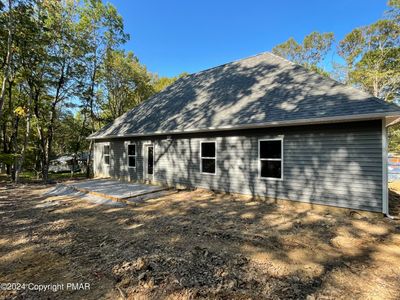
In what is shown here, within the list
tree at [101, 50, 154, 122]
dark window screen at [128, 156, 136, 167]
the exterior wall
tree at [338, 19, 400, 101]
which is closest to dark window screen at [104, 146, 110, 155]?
dark window screen at [128, 156, 136, 167]

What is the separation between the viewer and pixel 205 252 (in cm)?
418

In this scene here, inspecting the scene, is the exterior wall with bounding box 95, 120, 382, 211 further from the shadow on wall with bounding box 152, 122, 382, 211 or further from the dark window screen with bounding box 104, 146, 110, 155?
the dark window screen with bounding box 104, 146, 110, 155

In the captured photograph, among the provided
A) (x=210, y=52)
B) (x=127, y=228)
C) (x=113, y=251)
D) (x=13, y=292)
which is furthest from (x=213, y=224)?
(x=210, y=52)

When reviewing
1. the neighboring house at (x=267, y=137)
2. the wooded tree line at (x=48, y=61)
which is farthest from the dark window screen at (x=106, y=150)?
the wooded tree line at (x=48, y=61)

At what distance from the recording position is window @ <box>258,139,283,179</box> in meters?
7.91

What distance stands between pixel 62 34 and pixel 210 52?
15954 mm

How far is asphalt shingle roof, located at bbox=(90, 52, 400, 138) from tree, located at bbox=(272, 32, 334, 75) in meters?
20.0

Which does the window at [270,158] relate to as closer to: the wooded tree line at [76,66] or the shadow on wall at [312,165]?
the shadow on wall at [312,165]

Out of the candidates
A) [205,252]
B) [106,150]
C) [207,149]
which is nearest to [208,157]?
[207,149]

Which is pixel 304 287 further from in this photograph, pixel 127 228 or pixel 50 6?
pixel 50 6

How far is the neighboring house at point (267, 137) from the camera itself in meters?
6.39

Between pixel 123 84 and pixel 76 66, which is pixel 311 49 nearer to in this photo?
pixel 123 84

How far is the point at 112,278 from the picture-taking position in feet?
11.0

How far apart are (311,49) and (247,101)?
2500 centimetres
